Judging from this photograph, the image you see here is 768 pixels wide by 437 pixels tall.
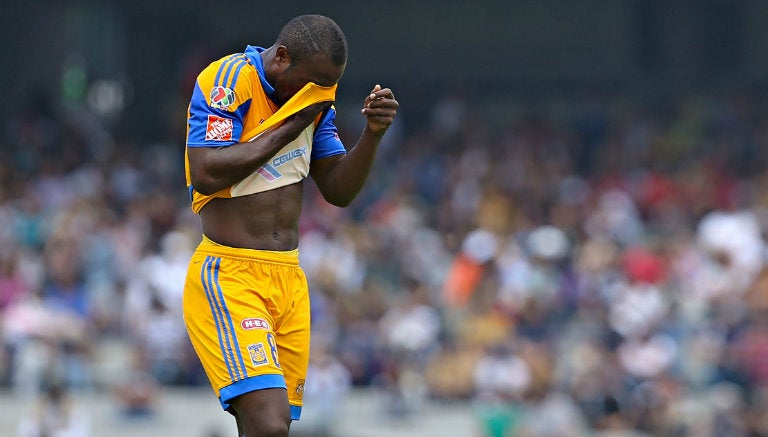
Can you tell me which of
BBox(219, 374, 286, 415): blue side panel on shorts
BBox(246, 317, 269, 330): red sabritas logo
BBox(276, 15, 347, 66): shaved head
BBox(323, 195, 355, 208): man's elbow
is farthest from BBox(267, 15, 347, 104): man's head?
BBox(219, 374, 286, 415): blue side panel on shorts

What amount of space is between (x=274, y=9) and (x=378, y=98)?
15.0 meters

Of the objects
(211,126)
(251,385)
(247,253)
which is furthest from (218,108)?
(251,385)

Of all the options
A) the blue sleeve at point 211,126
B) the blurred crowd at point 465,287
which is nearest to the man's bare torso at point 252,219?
the blue sleeve at point 211,126

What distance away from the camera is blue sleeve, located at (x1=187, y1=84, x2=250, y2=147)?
212 inches

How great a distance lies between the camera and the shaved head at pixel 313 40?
17.7 ft

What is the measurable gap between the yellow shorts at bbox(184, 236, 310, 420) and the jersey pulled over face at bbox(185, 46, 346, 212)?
288mm

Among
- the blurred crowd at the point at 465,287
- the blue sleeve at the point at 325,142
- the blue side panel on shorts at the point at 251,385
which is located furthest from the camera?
the blurred crowd at the point at 465,287

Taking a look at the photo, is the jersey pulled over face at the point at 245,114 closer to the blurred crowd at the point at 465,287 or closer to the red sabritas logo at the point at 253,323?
the red sabritas logo at the point at 253,323

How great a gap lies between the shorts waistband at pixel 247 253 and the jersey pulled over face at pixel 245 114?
18 centimetres

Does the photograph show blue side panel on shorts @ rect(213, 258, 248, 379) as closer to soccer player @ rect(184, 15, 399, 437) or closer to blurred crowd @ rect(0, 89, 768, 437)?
soccer player @ rect(184, 15, 399, 437)

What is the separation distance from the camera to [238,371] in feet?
17.7

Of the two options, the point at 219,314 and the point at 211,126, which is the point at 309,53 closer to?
the point at 211,126

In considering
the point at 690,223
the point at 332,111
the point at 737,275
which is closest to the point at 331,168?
the point at 332,111

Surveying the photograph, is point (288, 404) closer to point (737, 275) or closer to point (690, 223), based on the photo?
point (737, 275)
